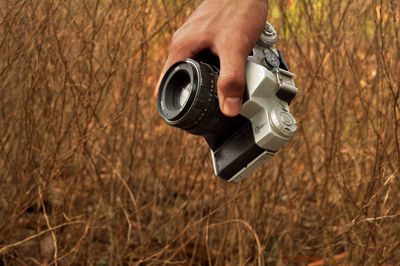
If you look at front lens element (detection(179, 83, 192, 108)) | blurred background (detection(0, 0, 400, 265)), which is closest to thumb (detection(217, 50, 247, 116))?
front lens element (detection(179, 83, 192, 108))

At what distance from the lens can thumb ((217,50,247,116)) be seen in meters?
1.13

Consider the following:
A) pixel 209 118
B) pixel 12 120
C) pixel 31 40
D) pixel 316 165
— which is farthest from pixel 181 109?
pixel 316 165

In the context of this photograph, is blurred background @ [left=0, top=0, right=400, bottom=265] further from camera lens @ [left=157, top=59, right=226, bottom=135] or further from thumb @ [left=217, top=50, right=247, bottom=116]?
thumb @ [left=217, top=50, right=247, bottom=116]

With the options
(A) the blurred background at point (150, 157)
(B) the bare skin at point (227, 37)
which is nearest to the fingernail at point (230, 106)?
(B) the bare skin at point (227, 37)

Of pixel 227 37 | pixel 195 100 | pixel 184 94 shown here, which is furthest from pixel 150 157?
pixel 227 37

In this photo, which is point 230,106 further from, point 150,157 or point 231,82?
point 150,157

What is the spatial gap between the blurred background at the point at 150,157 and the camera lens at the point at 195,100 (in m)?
0.54

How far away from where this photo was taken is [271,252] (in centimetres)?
226

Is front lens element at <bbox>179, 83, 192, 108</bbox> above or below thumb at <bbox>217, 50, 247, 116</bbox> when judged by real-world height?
below

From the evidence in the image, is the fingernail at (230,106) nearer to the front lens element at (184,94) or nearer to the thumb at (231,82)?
the thumb at (231,82)

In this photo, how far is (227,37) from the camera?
116cm

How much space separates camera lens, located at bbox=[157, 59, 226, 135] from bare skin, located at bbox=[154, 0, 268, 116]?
0.15ft

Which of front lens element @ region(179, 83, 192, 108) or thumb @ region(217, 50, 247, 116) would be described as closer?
thumb @ region(217, 50, 247, 116)

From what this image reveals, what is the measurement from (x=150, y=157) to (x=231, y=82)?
1.61m
